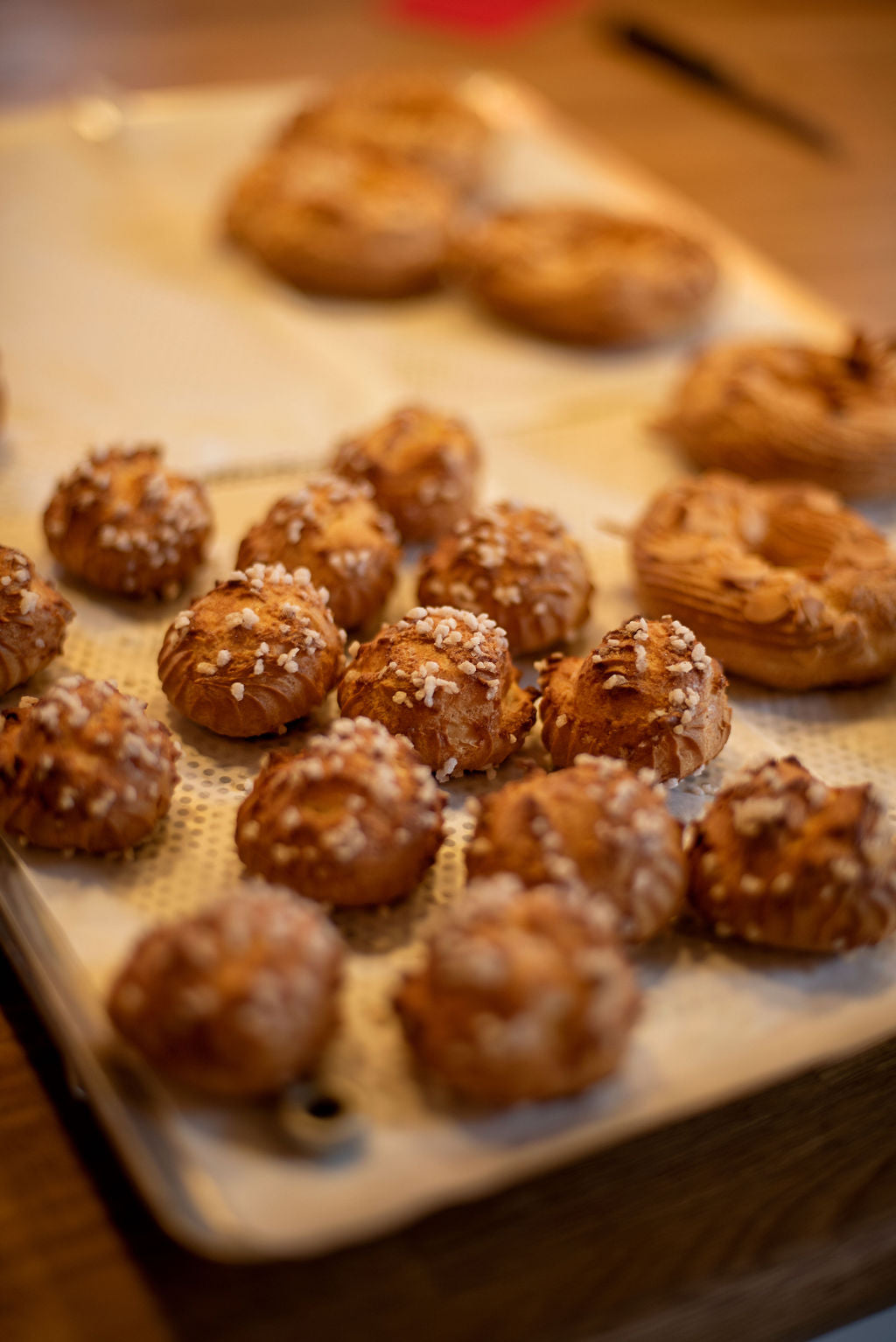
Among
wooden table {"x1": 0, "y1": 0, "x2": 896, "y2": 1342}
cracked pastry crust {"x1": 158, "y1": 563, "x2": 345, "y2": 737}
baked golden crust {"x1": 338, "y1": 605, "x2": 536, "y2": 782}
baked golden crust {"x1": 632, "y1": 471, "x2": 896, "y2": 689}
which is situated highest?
baked golden crust {"x1": 632, "y1": 471, "x2": 896, "y2": 689}

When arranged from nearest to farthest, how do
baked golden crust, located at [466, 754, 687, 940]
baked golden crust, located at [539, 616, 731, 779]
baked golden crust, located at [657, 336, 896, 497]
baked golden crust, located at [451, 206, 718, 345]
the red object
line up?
baked golden crust, located at [466, 754, 687, 940], baked golden crust, located at [539, 616, 731, 779], baked golden crust, located at [657, 336, 896, 497], baked golden crust, located at [451, 206, 718, 345], the red object

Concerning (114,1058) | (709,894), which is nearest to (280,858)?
(114,1058)

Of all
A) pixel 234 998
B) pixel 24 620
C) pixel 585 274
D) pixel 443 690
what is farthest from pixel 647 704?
pixel 585 274

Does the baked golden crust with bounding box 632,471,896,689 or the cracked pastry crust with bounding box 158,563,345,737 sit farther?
the baked golden crust with bounding box 632,471,896,689

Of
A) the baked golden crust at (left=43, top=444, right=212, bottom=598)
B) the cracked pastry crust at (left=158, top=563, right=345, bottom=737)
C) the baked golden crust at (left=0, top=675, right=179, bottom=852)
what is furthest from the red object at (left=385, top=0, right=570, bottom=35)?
the baked golden crust at (left=0, top=675, right=179, bottom=852)

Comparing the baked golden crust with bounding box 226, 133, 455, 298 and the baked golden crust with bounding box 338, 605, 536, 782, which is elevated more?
the baked golden crust with bounding box 338, 605, 536, 782

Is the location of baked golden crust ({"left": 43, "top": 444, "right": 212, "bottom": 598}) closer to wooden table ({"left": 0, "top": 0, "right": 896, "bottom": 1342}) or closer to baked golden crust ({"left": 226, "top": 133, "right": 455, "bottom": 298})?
wooden table ({"left": 0, "top": 0, "right": 896, "bottom": 1342})

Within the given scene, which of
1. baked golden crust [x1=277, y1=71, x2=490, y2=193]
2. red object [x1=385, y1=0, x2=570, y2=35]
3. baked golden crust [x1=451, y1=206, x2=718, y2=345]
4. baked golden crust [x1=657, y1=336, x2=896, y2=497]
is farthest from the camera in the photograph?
red object [x1=385, y1=0, x2=570, y2=35]
